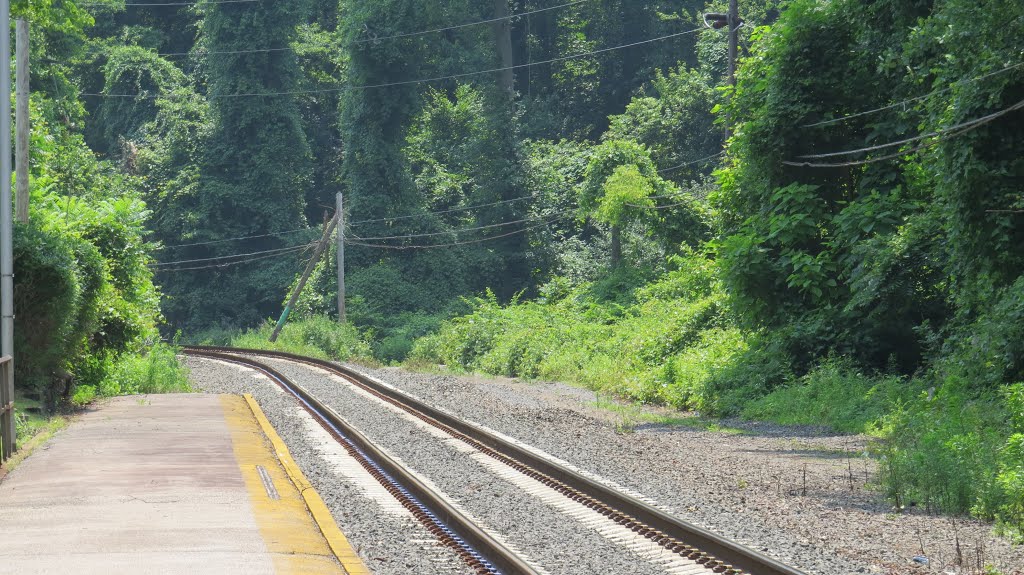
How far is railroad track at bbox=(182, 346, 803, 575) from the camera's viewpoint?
28.0ft

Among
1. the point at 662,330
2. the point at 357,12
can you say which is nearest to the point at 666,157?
the point at 357,12

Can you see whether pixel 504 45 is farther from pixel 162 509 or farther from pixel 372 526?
pixel 162 509

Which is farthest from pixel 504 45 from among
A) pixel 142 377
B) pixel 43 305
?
pixel 43 305

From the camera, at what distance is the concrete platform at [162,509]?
26.2 feet

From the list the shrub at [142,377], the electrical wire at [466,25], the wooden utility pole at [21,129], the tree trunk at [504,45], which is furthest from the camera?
the tree trunk at [504,45]

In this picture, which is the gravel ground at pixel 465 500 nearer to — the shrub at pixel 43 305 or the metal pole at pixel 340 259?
the shrub at pixel 43 305

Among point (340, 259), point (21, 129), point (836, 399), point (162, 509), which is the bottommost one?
point (836, 399)

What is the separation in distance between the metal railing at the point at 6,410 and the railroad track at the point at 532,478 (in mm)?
4064

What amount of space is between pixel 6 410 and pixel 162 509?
12.6 ft

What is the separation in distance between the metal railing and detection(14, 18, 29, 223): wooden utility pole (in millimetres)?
8944

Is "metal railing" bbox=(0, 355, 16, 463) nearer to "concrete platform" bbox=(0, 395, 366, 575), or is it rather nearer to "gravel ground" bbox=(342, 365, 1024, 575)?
"concrete platform" bbox=(0, 395, 366, 575)

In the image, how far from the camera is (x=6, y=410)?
1268cm

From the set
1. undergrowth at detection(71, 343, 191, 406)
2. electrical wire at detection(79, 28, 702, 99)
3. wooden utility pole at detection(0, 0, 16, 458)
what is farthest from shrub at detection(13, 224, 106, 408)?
electrical wire at detection(79, 28, 702, 99)

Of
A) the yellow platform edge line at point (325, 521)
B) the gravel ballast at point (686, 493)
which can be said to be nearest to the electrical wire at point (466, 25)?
the gravel ballast at point (686, 493)
